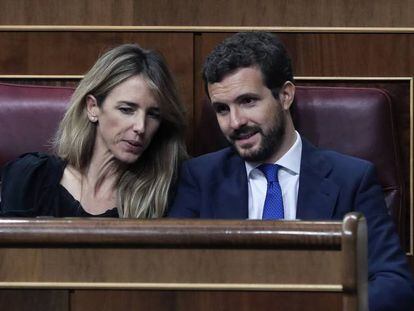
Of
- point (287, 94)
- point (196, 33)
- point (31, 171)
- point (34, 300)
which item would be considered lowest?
point (34, 300)

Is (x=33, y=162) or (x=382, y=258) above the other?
(x=33, y=162)

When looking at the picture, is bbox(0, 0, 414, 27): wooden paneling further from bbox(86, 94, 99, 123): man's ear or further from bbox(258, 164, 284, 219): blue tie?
bbox(258, 164, 284, 219): blue tie

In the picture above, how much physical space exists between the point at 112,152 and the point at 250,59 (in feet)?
0.75

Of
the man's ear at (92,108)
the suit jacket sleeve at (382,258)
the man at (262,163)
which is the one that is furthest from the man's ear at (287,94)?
the man's ear at (92,108)

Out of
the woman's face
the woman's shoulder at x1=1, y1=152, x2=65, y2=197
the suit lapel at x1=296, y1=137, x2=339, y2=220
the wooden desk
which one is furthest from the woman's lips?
the wooden desk

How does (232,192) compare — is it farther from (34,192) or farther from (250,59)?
(34,192)

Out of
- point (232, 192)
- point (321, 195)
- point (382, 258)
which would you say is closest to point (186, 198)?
point (232, 192)

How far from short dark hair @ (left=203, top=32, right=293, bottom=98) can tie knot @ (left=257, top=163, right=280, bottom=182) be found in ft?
0.30

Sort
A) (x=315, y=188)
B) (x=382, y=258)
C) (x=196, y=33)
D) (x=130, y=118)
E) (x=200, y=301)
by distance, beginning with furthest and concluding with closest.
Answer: (x=196, y=33) → (x=130, y=118) → (x=315, y=188) → (x=382, y=258) → (x=200, y=301)

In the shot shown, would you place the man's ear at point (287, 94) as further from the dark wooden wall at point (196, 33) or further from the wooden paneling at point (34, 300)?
the wooden paneling at point (34, 300)

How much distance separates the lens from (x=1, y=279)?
28.5 inches

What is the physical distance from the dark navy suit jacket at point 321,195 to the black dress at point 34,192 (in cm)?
12

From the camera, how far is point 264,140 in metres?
1.23

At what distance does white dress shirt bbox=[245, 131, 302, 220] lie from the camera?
1233 mm
